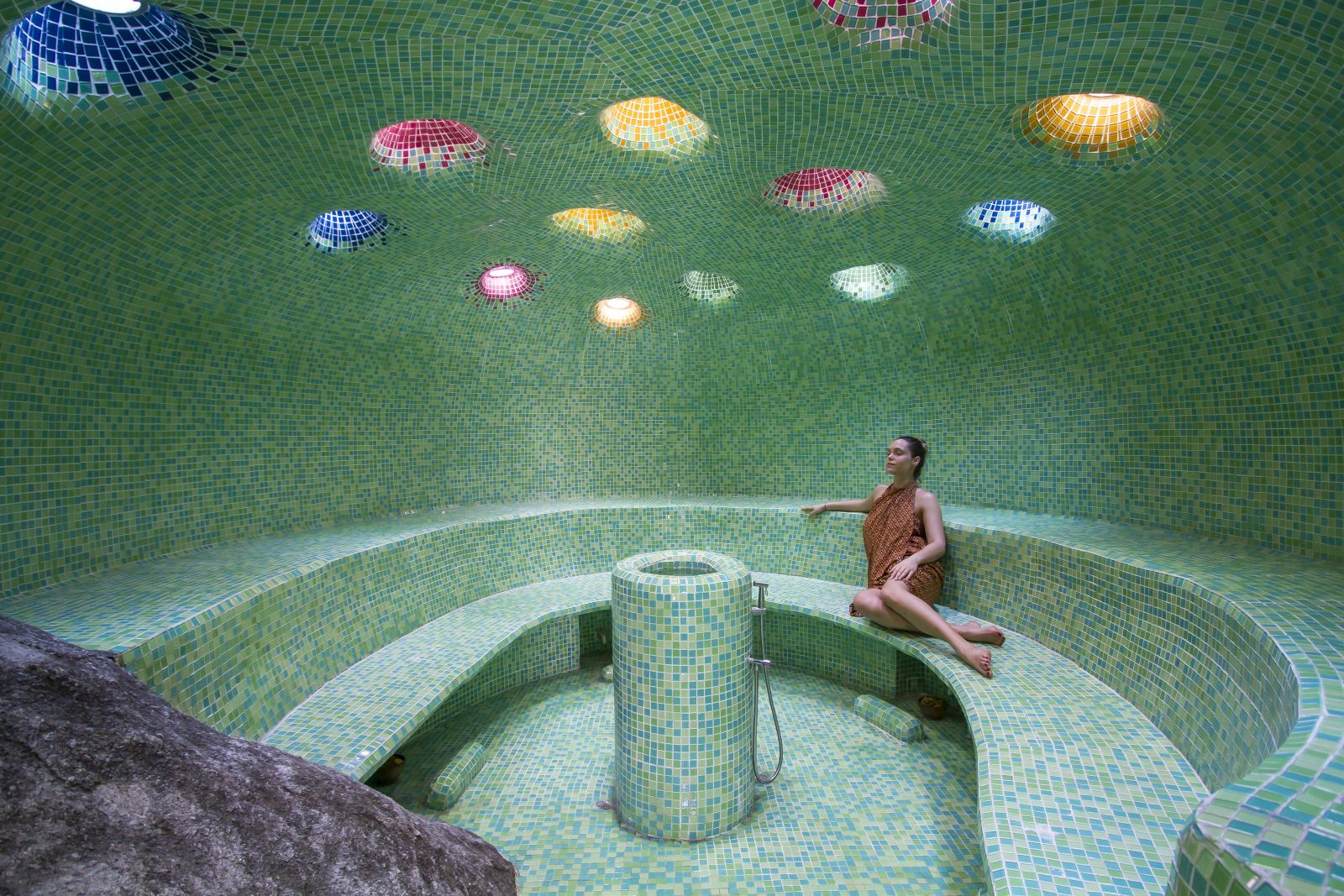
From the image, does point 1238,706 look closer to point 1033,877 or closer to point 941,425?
point 1033,877

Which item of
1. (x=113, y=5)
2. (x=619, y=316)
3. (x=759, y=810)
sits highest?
Answer: (x=113, y=5)

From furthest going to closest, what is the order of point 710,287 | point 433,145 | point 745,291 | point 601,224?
point 710,287, point 745,291, point 601,224, point 433,145

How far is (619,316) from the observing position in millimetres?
6324

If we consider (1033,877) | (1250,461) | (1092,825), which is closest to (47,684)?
(1033,877)

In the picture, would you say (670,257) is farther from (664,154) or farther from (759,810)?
(759,810)

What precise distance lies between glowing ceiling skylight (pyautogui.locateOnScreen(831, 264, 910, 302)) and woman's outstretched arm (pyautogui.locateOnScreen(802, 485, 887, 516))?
64.0 inches

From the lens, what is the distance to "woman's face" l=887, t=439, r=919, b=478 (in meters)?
4.16

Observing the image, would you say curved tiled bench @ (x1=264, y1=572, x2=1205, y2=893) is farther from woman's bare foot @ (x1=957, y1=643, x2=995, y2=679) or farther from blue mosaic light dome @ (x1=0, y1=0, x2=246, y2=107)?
blue mosaic light dome @ (x1=0, y1=0, x2=246, y2=107)

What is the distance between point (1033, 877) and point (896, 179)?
3.20 metres

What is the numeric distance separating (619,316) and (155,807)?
5.42 meters

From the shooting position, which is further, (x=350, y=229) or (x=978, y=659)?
(x=350, y=229)

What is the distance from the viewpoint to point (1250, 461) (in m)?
3.32

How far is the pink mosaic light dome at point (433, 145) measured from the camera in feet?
10.9

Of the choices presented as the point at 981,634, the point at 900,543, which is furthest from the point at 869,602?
the point at 981,634
